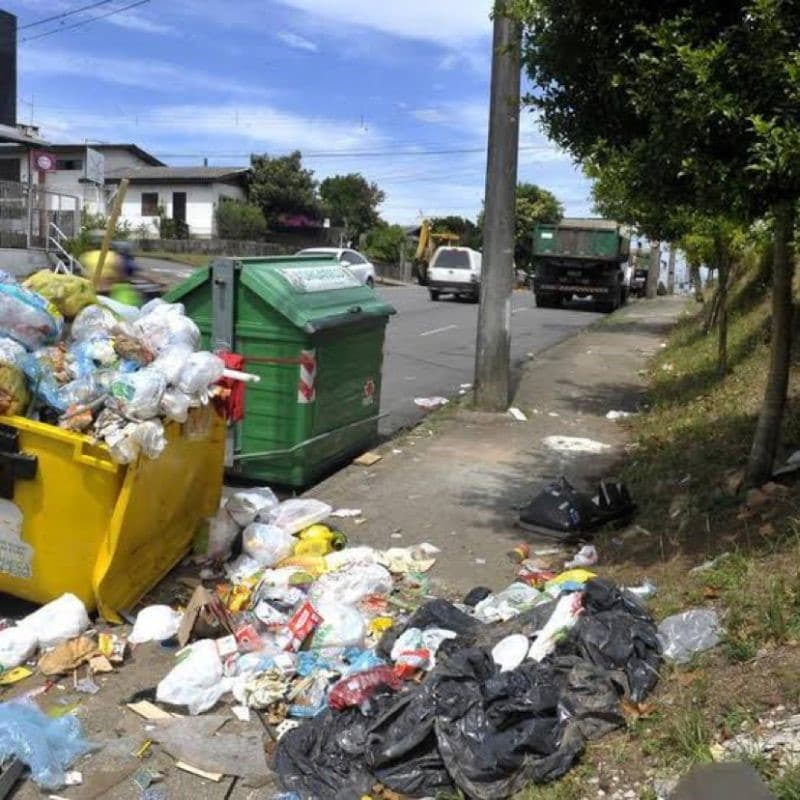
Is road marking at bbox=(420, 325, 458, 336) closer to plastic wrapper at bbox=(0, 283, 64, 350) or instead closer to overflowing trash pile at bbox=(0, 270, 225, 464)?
overflowing trash pile at bbox=(0, 270, 225, 464)

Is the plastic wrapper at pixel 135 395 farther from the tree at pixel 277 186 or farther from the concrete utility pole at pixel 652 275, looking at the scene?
the tree at pixel 277 186

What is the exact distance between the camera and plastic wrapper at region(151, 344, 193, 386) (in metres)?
4.79

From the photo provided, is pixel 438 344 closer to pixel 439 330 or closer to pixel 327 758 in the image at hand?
pixel 439 330

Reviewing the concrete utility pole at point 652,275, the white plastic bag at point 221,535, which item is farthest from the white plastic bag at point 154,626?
the concrete utility pole at point 652,275

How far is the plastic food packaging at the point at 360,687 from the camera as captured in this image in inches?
143

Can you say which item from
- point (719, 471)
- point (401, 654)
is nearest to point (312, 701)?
point (401, 654)

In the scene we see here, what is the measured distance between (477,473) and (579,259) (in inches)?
922

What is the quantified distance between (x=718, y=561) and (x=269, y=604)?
7.06 ft

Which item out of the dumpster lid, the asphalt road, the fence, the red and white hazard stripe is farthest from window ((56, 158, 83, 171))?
the red and white hazard stripe

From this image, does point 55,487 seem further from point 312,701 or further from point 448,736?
point 448,736

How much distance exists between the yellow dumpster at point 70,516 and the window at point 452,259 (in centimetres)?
2802

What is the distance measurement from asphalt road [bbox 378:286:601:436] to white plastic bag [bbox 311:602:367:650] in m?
5.06

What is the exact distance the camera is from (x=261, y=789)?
3443mm

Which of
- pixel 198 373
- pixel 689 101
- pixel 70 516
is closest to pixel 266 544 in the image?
pixel 198 373
